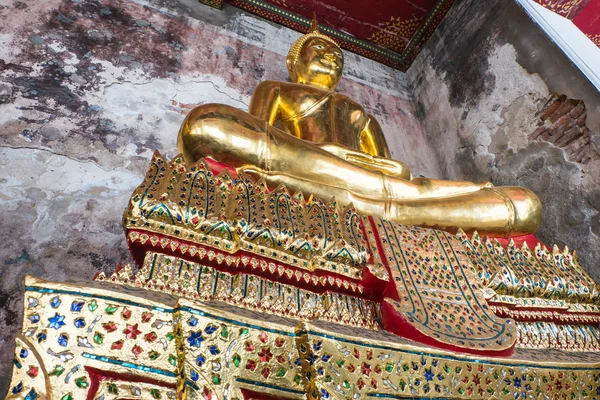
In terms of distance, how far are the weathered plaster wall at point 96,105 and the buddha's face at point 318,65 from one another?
304 mm

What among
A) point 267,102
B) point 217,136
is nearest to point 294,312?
point 217,136

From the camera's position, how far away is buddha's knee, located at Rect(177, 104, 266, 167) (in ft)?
4.46

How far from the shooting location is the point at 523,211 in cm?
153

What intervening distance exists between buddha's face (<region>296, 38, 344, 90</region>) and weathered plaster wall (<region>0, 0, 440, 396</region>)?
0.30 metres

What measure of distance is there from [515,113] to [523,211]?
1268 mm

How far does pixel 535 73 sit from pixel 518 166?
1.78 ft

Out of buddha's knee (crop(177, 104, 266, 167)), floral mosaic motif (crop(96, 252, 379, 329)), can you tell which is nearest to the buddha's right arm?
buddha's knee (crop(177, 104, 266, 167))

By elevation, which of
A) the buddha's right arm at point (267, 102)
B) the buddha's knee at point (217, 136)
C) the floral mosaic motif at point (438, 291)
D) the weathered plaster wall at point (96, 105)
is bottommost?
the weathered plaster wall at point (96, 105)

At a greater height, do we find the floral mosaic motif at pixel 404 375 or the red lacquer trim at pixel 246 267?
the floral mosaic motif at pixel 404 375

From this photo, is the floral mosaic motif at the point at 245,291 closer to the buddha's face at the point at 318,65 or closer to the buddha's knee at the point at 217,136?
the buddha's knee at the point at 217,136

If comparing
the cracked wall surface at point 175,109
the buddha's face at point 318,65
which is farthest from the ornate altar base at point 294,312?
the buddha's face at point 318,65

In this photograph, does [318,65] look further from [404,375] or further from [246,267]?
[404,375]

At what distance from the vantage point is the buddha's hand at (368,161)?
180 cm

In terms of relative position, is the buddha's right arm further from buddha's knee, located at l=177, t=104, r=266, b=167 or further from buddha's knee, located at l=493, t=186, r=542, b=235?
buddha's knee, located at l=493, t=186, r=542, b=235
